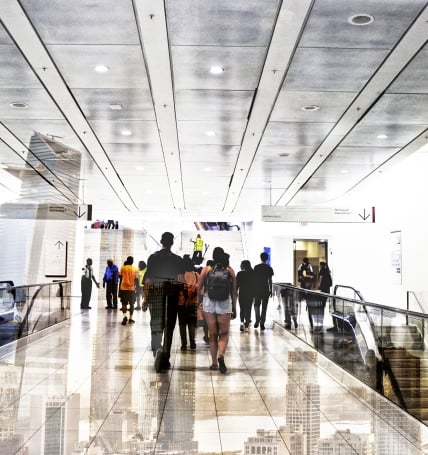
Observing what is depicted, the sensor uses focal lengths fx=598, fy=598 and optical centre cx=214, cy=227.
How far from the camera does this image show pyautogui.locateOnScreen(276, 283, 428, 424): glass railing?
4504 millimetres

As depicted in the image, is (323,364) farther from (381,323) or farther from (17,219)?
(17,219)

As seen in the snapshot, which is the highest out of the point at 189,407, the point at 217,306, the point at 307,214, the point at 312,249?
the point at 307,214

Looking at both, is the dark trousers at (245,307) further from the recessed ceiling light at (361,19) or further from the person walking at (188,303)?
the recessed ceiling light at (361,19)

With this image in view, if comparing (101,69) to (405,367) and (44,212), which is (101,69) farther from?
(405,367)

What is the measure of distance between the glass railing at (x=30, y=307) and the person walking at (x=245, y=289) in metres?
3.33

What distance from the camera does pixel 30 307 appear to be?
9.15 meters

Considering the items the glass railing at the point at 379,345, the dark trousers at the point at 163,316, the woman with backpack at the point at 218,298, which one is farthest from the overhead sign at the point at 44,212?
the glass railing at the point at 379,345

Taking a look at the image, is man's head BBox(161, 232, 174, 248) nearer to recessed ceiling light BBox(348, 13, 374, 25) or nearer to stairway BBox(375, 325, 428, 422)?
stairway BBox(375, 325, 428, 422)

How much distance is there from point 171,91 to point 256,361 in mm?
3620

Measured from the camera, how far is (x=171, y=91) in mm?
7770

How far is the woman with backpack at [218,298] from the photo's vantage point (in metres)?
6.81

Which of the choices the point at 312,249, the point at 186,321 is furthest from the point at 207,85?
the point at 312,249

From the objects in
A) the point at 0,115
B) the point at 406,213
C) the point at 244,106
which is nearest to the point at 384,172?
the point at 406,213

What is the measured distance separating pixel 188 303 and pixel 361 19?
3841mm
